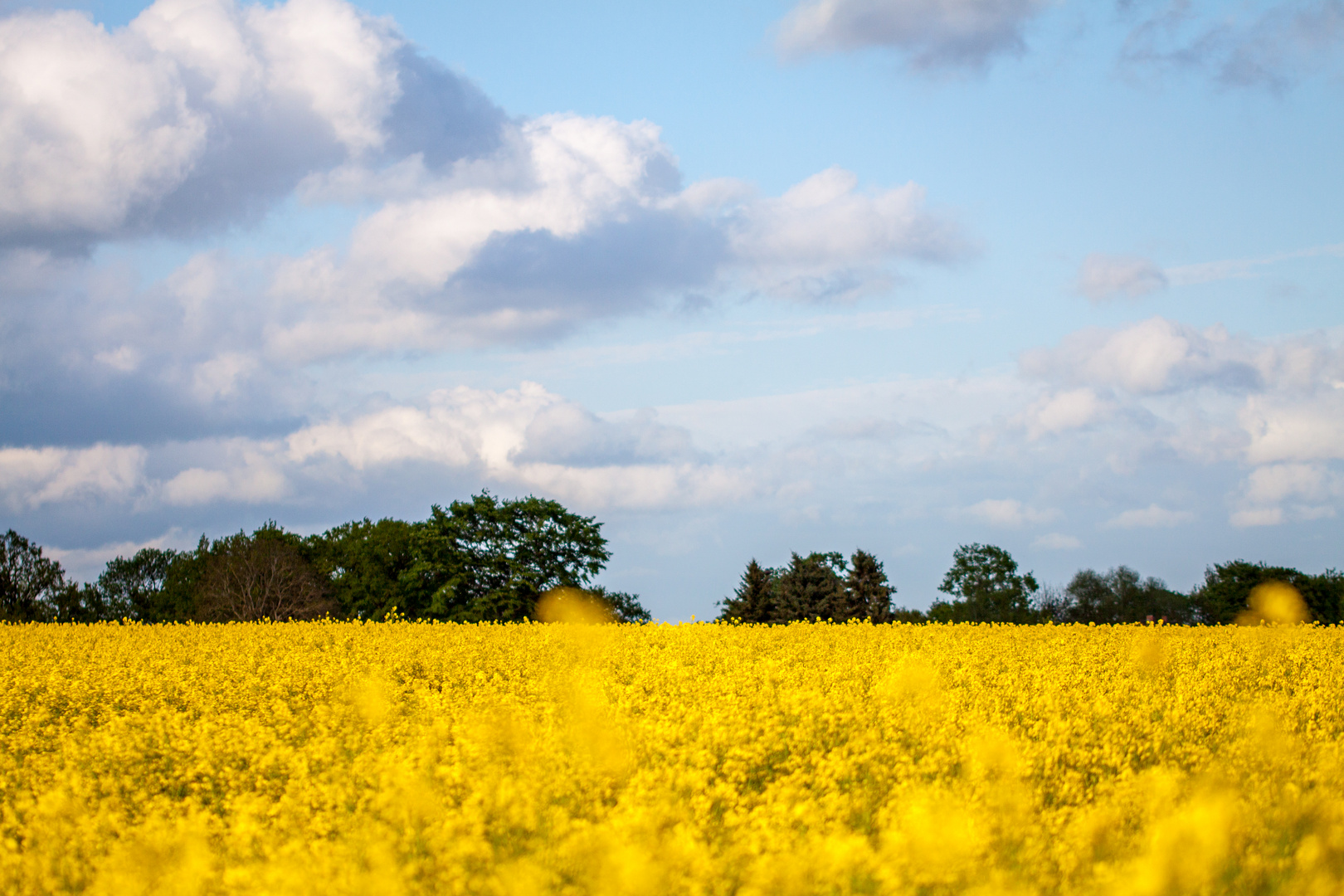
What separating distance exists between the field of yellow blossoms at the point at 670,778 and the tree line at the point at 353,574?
3446 centimetres

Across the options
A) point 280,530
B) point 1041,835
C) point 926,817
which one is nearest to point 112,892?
point 926,817

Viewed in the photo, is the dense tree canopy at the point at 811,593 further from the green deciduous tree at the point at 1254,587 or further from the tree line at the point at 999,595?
the green deciduous tree at the point at 1254,587

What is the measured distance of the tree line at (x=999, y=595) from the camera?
161 feet

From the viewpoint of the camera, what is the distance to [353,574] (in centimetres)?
5794

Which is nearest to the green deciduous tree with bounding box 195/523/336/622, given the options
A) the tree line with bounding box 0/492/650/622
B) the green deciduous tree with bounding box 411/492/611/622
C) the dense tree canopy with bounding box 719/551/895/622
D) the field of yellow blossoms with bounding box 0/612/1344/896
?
the tree line with bounding box 0/492/650/622

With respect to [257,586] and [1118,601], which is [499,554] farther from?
[1118,601]

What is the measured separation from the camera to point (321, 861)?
602cm

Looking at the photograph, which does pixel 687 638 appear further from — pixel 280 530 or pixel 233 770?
pixel 280 530

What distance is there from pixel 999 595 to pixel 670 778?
67.5 meters

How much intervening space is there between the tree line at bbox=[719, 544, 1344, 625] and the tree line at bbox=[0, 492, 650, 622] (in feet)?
25.8

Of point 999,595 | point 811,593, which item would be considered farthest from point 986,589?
point 811,593

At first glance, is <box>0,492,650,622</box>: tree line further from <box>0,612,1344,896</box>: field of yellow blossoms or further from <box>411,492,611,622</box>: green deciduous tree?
<box>0,612,1344,896</box>: field of yellow blossoms

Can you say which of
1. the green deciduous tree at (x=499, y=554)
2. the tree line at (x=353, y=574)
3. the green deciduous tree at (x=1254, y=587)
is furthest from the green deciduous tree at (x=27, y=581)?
the green deciduous tree at (x=1254, y=587)

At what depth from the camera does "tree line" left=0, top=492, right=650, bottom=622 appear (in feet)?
161
